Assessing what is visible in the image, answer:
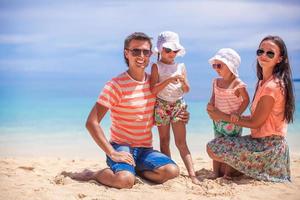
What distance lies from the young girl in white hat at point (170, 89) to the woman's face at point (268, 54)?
2.72 ft

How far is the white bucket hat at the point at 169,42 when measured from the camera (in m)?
5.10

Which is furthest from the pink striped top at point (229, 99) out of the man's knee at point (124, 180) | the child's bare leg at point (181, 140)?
the man's knee at point (124, 180)

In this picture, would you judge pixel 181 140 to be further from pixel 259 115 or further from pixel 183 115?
pixel 259 115

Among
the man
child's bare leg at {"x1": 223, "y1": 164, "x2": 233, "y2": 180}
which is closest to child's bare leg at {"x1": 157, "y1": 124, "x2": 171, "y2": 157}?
the man

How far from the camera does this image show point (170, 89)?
511 cm

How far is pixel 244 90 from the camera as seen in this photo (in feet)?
16.4

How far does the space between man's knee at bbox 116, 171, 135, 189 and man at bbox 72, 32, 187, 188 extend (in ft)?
0.37

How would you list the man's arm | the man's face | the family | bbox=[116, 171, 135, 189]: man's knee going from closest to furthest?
bbox=[116, 171, 135, 189]: man's knee, the man's arm, the family, the man's face

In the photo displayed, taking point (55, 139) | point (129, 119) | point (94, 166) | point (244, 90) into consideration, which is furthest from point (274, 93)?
point (55, 139)

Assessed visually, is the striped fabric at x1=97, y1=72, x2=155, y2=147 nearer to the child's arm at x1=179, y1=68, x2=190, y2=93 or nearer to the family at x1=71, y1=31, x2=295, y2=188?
the family at x1=71, y1=31, x2=295, y2=188

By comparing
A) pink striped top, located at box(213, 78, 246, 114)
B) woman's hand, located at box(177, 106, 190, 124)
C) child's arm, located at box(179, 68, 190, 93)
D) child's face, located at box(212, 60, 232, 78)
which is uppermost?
child's face, located at box(212, 60, 232, 78)

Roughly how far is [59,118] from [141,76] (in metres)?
11.4

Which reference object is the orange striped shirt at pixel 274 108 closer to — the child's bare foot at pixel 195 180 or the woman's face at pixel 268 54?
the woman's face at pixel 268 54

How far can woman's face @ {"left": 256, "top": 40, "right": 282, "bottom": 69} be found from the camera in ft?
16.0
